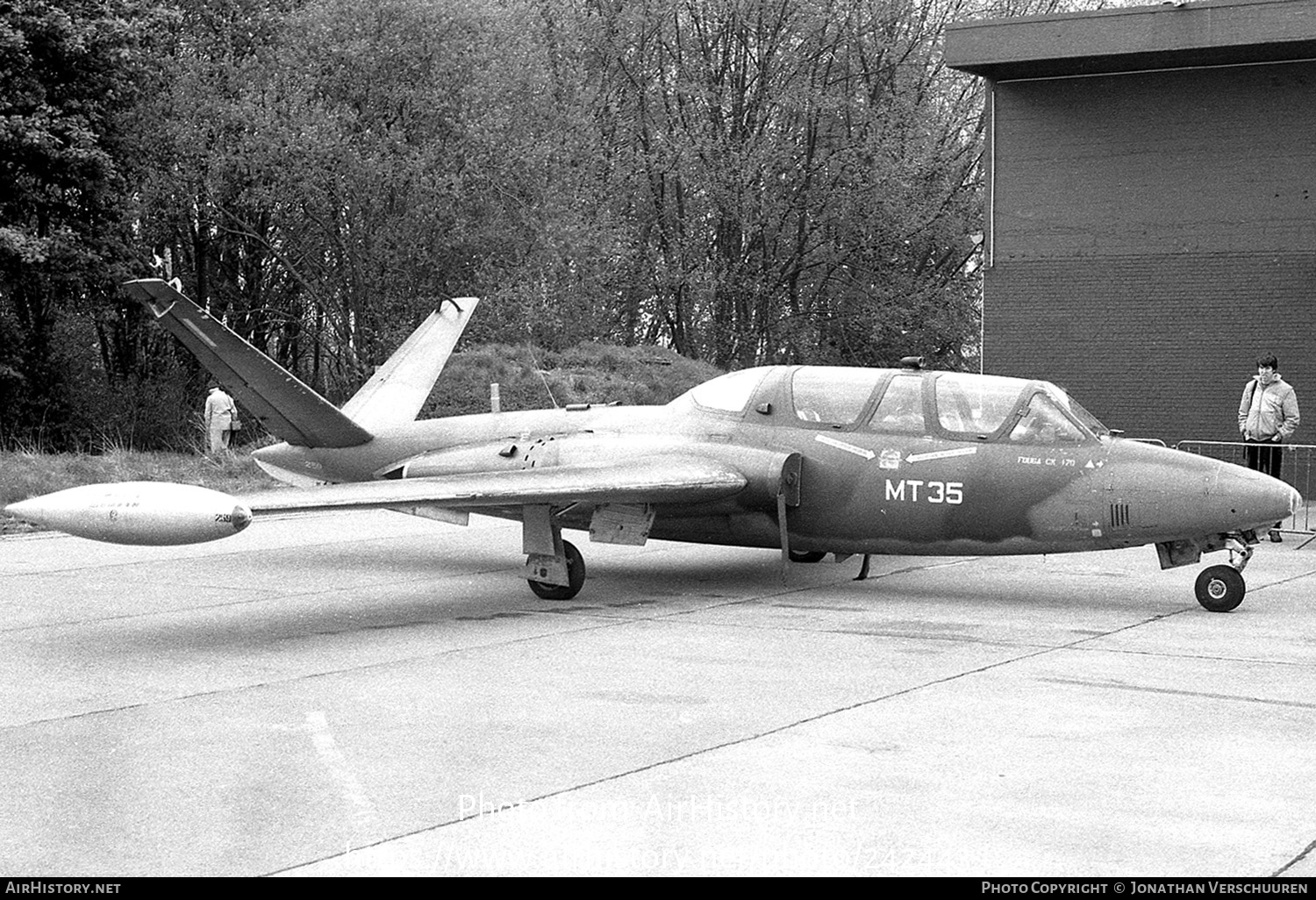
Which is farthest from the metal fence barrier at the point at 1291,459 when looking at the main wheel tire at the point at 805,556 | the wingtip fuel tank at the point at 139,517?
the wingtip fuel tank at the point at 139,517

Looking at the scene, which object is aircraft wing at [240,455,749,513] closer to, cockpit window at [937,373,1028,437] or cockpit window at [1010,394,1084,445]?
cockpit window at [937,373,1028,437]

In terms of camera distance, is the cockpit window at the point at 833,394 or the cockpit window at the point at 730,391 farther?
the cockpit window at the point at 730,391

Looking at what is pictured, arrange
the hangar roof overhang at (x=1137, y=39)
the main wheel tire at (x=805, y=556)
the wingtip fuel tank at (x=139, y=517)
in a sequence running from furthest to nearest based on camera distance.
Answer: the hangar roof overhang at (x=1137, y=39)
the main wheel tire at (x=805, y=556)
the wingtip fuel tank at (x=139, y=517)

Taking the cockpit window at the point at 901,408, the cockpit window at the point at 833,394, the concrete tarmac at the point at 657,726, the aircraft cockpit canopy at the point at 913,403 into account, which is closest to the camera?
the concrete tarmac at the point at 657,726

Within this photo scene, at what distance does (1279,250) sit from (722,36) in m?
26.7

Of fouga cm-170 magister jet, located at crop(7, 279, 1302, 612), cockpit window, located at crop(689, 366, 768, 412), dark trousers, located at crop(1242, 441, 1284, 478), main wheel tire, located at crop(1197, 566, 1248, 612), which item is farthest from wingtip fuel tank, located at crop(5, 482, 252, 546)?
dark trousers, located at crop(1242, 441, 1284, 478)

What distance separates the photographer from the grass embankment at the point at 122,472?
18922 mm

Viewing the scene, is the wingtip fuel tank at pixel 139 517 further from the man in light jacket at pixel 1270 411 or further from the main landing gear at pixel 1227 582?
the man in light jacket at pixel 1270 411

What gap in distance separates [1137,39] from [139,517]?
16.4m

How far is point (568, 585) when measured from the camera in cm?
1171

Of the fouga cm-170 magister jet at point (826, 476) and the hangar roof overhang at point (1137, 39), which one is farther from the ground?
the hangar roof overhang at point (1137, 39)

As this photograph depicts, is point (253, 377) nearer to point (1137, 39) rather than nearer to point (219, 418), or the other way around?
point (219, 418)

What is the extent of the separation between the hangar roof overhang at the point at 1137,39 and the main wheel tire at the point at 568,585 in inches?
517

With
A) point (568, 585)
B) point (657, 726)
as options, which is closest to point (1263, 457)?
point (568, 585)
